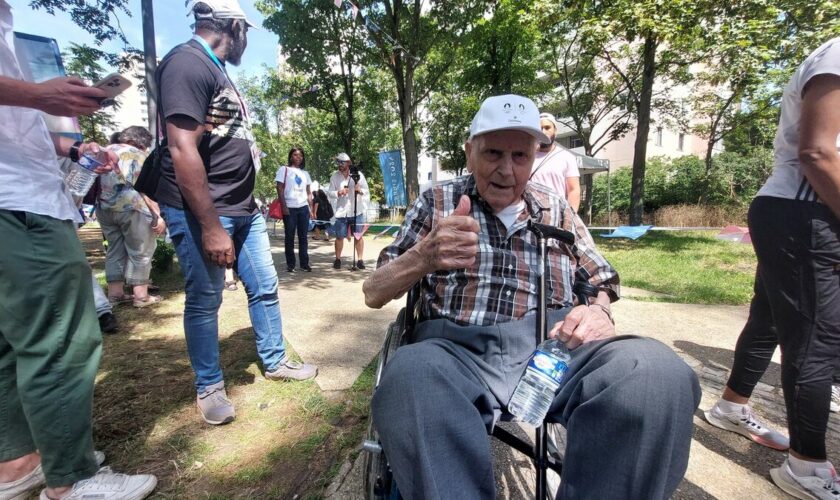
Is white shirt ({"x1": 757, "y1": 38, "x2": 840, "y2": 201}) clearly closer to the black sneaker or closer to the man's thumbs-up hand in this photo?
the man's thumbs-up hand

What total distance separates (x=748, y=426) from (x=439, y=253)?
205cm

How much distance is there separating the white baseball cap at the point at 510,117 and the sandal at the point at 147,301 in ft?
13.2

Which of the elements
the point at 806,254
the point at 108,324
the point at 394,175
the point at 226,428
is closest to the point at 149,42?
the point at 108,324

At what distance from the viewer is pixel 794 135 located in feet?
5.46

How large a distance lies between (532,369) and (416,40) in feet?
41.6

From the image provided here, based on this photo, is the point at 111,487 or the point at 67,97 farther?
the point at 111,487

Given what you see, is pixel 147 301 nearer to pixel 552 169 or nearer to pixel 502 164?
pixel 502 164

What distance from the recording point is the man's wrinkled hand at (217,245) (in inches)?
75.3

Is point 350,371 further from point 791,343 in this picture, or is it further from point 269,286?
point 791,343

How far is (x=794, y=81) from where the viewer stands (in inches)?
65.3

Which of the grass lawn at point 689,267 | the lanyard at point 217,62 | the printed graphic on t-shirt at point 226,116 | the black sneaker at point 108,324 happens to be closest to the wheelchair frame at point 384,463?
the printed graphic on t-shirt at point 226,116

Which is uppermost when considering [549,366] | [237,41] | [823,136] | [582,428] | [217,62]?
[237,41]

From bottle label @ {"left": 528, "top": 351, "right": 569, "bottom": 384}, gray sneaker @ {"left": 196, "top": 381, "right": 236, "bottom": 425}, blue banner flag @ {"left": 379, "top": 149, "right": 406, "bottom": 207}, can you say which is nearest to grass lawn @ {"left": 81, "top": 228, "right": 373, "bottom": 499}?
gray sneaker @ {"left": 196, "top": 381, "right": 236, "bottom": 425}

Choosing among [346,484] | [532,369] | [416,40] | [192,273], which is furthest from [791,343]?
[416,40]
